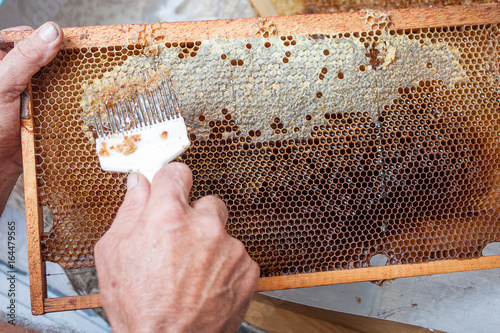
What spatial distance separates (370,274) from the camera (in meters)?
1.82

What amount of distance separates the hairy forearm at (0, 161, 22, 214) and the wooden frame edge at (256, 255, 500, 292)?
1.88 m

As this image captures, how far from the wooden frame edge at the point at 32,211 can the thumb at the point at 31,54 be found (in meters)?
0.09

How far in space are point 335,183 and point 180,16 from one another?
6.42 feet

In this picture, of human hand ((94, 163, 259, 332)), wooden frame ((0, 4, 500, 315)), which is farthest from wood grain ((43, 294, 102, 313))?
human hand ((94, 163, 259, 332))

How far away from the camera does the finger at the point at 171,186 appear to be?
118cm

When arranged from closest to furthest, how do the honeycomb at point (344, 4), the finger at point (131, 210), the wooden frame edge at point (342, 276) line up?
the finger at point (131, 210) → the wooden frame edge at point (342, 276) → the honeycomb at point (344, 4)

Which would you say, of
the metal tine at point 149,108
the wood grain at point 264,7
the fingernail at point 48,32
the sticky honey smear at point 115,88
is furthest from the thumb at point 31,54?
the wood grain at point 264,7

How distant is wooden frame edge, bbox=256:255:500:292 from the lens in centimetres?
179

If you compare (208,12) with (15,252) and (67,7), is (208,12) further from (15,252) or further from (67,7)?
(15,252)

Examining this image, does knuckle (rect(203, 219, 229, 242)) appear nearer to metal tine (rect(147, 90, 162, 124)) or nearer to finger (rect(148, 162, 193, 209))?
finger (rect(148, 162, 193, 209))

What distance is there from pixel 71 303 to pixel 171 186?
109cm

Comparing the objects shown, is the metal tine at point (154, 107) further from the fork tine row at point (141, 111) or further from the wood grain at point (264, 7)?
the wood grain at point (264, 7)

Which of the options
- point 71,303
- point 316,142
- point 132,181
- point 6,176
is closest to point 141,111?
point 132,181

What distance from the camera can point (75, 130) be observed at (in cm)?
177
